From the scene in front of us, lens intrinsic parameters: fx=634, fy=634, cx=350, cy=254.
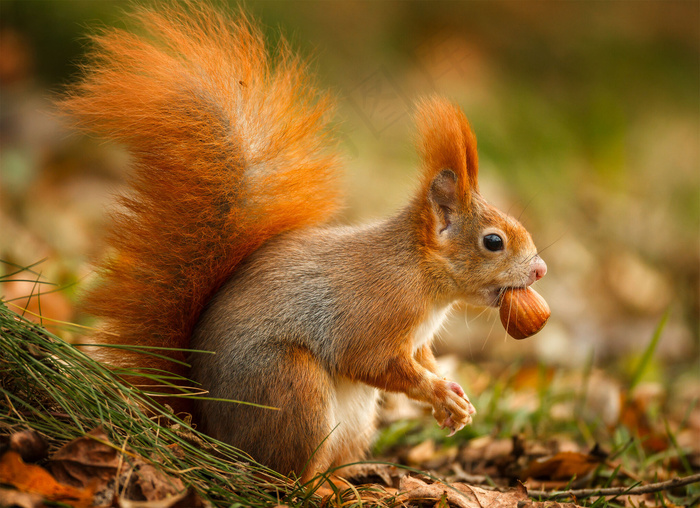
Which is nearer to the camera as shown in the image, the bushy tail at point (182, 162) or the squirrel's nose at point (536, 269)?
the bushy tail at point (182, 162)

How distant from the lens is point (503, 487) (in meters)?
2.00

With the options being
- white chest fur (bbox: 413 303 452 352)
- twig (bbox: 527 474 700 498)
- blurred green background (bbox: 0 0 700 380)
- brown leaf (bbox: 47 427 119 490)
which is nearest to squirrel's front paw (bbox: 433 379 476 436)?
white chest fur (bbox: 413 303 452 352)

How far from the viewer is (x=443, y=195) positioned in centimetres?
201

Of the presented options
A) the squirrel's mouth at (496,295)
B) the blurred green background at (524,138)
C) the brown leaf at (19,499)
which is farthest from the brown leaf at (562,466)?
the brown leaf at (19,499)

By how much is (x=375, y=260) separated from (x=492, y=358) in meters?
2.11

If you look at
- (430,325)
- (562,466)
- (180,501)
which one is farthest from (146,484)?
(562,466)

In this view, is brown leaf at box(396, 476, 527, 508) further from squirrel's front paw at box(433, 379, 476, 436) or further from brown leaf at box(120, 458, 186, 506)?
brown leaf at box(120, 458, 186, 506)

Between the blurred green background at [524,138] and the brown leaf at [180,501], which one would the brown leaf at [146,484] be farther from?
the blurred green background at [524,138]

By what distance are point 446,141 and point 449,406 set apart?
2.62 ft

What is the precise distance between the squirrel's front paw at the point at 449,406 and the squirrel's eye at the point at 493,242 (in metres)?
0.43

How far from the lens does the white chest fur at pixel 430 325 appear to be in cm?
194

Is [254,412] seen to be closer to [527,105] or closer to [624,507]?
[624,507]

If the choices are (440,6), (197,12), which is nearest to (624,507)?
(197,12)

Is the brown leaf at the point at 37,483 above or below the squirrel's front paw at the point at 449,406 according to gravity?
below
